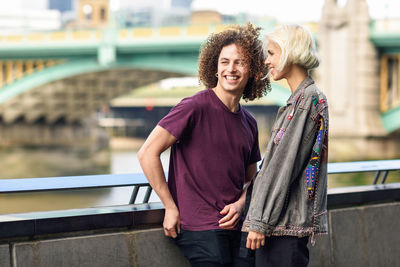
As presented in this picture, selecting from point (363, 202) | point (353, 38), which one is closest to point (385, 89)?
point (353, 38)

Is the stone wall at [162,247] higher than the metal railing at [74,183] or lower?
lower

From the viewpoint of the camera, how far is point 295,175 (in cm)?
198

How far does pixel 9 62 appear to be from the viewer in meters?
24.0

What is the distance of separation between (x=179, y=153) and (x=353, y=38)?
16599 millimetres

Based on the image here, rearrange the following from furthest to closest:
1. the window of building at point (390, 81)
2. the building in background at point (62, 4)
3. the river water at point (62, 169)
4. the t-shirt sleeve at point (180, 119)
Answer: the building in background at point (62, 4) < the window of building at point (390, 81) < the river water at point (62, 169) < the t-shirt sleeve at point (180, 119)

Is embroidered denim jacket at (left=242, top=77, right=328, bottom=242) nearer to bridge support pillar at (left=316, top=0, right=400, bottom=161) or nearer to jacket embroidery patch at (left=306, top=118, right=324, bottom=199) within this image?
jacket embroidery patch at (left=306, top=118, right=324, bottom=199)

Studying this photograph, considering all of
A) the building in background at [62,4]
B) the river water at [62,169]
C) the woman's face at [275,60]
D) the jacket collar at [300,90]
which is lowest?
the river water at [62,169]

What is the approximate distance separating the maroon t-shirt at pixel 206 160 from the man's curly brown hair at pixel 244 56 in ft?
0.46

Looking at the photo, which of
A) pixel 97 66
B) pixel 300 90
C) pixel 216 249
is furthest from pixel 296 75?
pixel 97 66

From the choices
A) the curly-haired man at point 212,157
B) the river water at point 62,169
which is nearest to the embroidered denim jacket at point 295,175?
the curly-haired man at point 212,157

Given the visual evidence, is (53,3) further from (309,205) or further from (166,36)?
(309,205)

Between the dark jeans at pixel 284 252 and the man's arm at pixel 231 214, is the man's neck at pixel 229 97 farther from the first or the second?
the dark jeans at pixel 284 252

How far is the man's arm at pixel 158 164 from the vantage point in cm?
→ 213

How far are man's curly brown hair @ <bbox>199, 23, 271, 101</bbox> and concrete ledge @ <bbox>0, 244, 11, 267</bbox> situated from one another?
3.25ft
